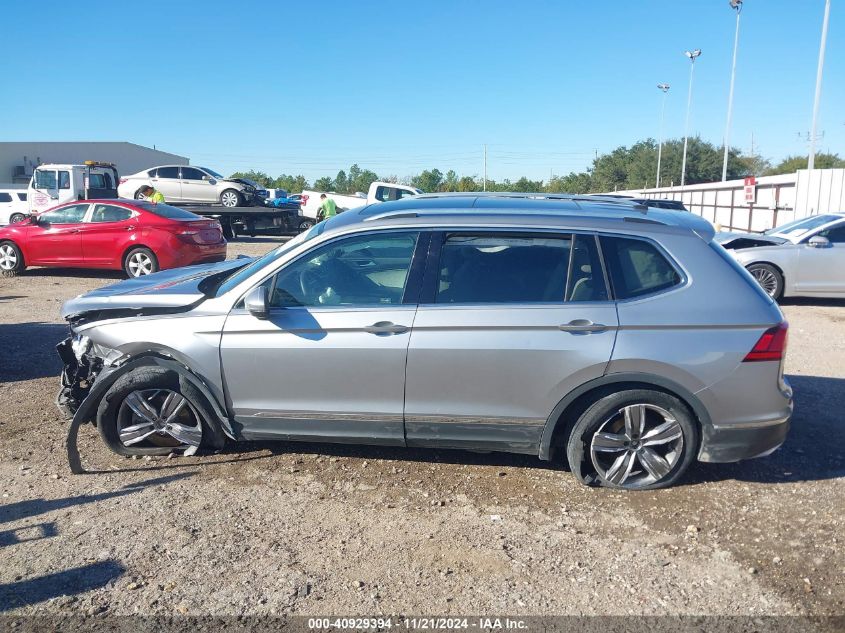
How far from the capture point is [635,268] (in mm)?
4320

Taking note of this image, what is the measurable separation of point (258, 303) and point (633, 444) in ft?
8.13

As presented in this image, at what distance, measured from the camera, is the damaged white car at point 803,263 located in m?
11.4

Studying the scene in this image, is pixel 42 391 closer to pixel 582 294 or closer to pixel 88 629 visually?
pixel 88 629

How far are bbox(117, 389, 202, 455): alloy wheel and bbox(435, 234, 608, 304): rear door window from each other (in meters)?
1.90

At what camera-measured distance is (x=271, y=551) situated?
3695 millimetres

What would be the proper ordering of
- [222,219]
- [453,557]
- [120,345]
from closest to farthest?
1. [453,557]
2. [120,345]
3. [222,219]

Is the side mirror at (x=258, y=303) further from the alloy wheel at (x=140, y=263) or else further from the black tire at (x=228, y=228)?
the black tire at (x=228, y=228)

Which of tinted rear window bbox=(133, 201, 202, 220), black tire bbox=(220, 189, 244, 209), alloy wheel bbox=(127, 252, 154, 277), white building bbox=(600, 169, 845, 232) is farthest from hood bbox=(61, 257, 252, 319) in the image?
black tire bbox=(220, 189, 244, 209)

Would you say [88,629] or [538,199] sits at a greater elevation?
[538,199]

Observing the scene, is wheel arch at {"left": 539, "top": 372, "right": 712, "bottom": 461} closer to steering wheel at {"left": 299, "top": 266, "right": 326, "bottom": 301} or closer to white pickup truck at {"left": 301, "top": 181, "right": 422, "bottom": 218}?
steering wheel at {"left": 299, "top": 266, "right": 326, "bottom": 301}

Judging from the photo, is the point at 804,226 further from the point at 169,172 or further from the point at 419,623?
the point at 169,172

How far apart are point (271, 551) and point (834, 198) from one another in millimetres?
22949

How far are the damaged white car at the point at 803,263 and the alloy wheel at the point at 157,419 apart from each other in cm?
937

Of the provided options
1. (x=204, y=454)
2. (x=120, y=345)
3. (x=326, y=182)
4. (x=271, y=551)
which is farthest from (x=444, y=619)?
(x=326, y=182)
